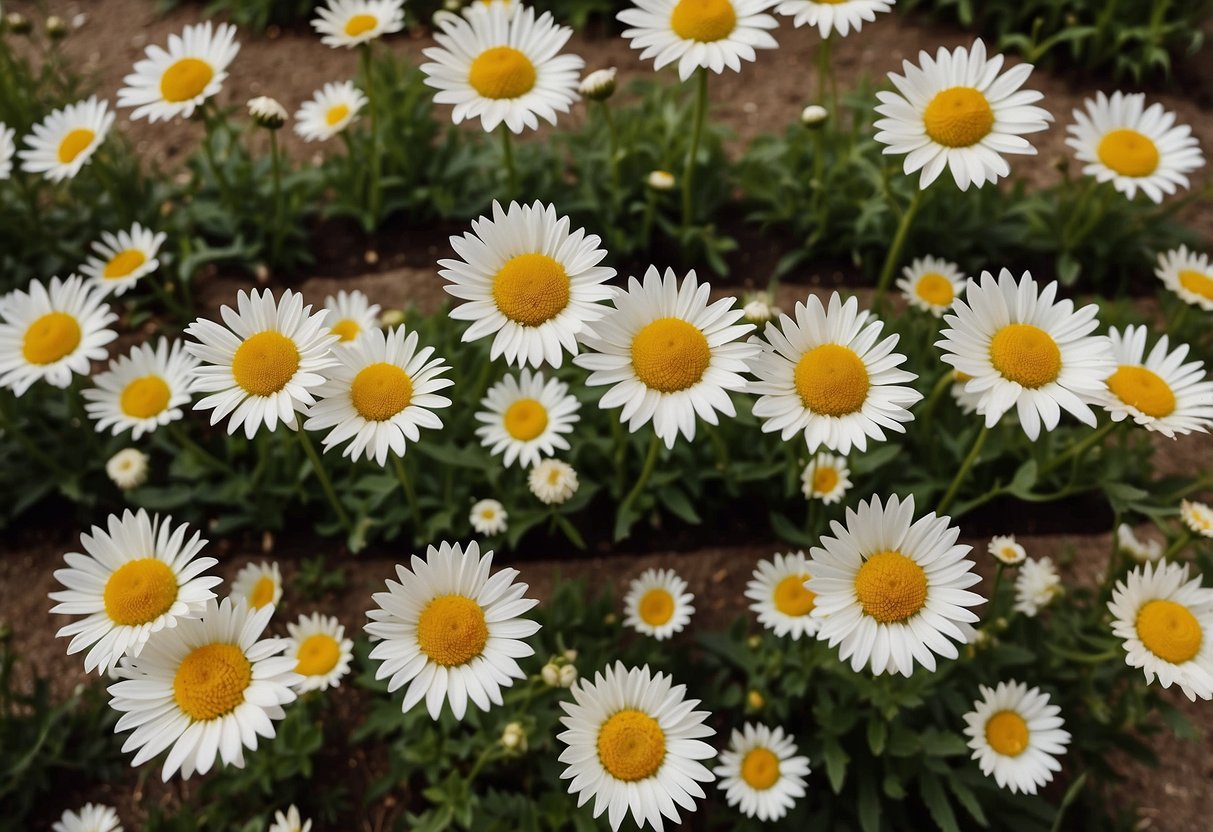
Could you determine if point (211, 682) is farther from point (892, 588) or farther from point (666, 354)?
point (892, 588)

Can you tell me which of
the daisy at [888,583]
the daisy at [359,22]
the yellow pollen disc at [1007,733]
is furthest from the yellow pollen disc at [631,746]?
the daisy at [359,22]

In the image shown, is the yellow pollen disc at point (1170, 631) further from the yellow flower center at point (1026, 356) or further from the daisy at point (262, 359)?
the daisy at point (262, 359)

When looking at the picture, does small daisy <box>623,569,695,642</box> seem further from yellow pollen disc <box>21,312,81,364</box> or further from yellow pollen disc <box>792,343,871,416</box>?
yellow pollen disc <box>21,312,81,364</box>

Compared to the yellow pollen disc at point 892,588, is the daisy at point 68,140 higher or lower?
higher

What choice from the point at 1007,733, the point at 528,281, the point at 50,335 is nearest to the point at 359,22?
the point at 50,335

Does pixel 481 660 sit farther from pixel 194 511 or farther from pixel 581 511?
pixel 194 511

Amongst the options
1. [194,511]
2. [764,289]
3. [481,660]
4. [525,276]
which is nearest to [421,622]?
[481,660]
